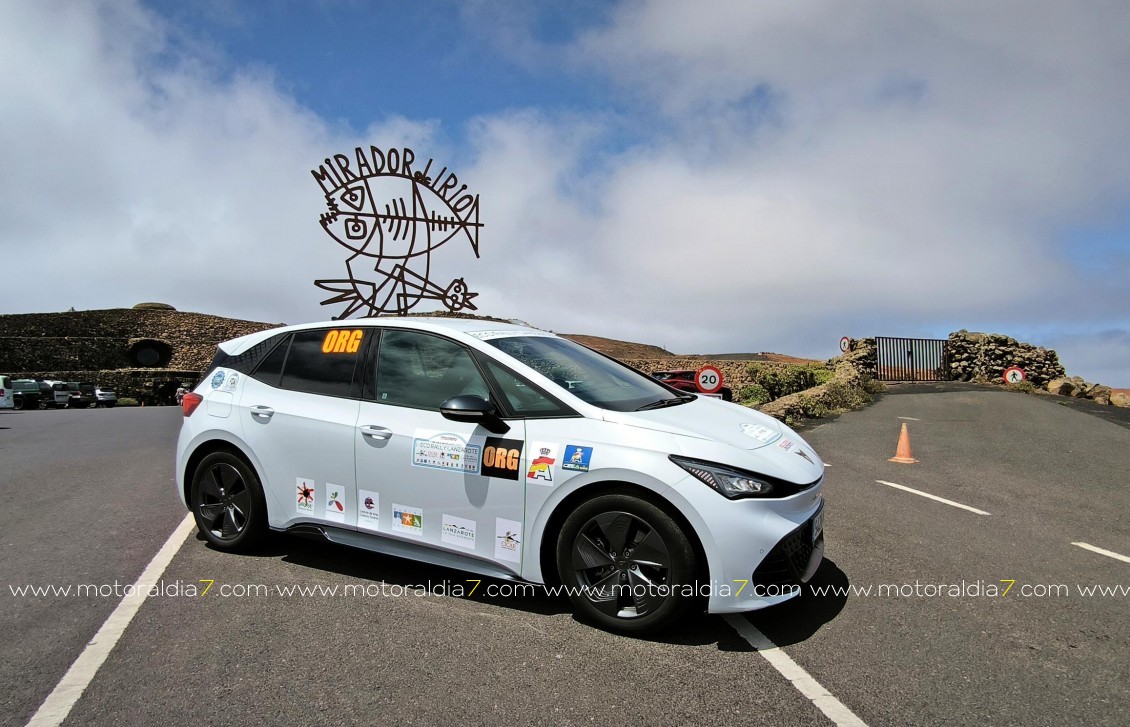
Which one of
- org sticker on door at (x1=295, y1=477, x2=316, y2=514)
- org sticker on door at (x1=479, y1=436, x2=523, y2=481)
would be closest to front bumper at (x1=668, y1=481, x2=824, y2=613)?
org sticker on door at (x1=479, y1=436, x2=523, y2=481)

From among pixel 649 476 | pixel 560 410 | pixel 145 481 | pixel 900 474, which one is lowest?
pixel 145 481

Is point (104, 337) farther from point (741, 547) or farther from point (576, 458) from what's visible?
point (741, 547)

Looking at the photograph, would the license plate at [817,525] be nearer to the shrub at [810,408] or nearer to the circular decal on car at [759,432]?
the circular decal on car at [759,432]

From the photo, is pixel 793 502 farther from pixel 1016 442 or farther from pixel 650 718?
pixel 1016 442

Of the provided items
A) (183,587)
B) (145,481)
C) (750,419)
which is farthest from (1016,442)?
(145,481)

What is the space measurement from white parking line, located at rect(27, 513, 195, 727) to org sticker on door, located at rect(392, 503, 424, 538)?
1.47 metres

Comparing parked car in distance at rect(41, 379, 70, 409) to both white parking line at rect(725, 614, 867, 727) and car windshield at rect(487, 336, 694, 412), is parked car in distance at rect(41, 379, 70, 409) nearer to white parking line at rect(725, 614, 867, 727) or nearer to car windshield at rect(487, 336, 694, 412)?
car windshield at rect(487, 336, 694, 412)

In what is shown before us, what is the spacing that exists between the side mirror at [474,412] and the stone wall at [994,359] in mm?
27215

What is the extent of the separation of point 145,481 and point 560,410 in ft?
21.6

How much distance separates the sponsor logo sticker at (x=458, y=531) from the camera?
381cm

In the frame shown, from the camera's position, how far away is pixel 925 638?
11.5 ft

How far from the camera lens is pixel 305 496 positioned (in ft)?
14.5

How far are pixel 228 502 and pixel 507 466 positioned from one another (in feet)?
7.81

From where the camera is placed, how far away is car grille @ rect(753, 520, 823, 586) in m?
3.31
